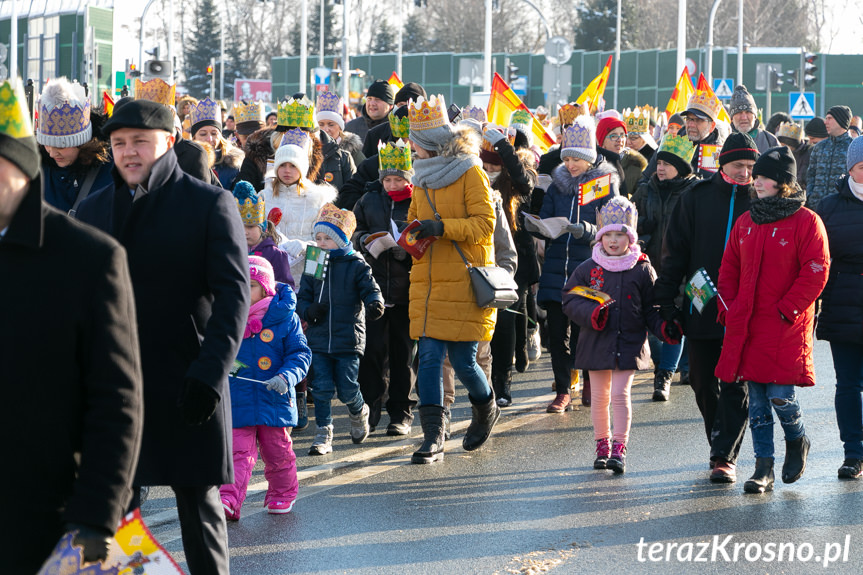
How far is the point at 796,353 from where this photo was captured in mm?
7121

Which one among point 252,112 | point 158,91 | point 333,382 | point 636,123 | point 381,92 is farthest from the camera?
point 636,123

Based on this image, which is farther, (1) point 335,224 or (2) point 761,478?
(1) point 335,224

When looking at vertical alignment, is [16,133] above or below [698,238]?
above

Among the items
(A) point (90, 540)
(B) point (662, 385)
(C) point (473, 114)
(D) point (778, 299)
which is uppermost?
(C) point (473, 114)

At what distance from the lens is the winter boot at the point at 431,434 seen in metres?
7.95

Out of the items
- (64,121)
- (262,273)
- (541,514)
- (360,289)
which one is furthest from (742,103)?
(64,121)

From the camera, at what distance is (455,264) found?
791 cm

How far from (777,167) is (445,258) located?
1.97 metres

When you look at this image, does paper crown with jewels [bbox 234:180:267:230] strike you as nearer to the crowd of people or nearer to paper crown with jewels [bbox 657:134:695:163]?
the crowd of people

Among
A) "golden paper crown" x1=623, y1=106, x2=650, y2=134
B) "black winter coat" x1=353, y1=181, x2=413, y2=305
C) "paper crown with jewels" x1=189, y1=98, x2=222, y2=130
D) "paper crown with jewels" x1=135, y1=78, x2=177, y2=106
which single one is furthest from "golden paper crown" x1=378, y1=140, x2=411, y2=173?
"golden paper crown" x1=623, y1=106, x2=650, y2=134

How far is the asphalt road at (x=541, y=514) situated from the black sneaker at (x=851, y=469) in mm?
96

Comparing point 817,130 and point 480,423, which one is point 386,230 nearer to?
point 480,423

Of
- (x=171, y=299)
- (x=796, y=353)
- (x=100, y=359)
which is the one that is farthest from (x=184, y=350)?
(x=796, y=353)

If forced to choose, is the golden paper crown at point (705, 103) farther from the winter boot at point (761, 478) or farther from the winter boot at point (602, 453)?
the winter boot at point (761, 478)
